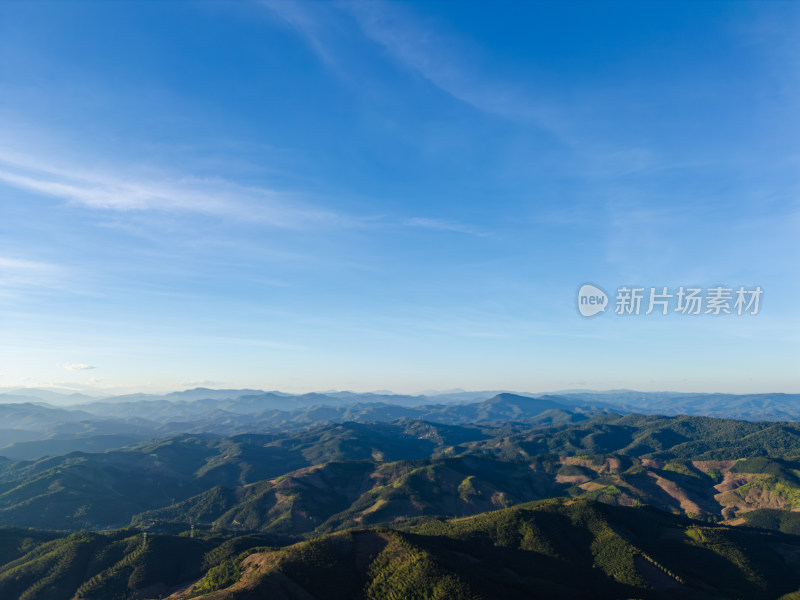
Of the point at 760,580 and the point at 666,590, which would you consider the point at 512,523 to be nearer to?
the point at 666,590

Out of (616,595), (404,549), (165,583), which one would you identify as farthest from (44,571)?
(616,595)

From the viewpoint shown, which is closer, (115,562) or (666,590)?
(666,590)

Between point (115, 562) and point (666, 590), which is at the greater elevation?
point (666, 590)

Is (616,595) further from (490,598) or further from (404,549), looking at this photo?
(404,549)

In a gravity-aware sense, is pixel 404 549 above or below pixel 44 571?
above

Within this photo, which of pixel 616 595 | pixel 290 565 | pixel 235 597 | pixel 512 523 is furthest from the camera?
pixel 512 523

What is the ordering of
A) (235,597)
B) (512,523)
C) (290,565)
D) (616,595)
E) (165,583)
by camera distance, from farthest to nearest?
(512,523) → (165,583) → (616,595) → (290,565) → (235,597)

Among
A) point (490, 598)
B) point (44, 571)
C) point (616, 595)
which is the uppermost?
point (490, 598)

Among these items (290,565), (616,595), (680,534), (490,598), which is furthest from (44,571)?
(680,534)

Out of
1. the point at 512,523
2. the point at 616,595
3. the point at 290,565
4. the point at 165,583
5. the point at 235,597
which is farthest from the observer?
the point at 512,523
